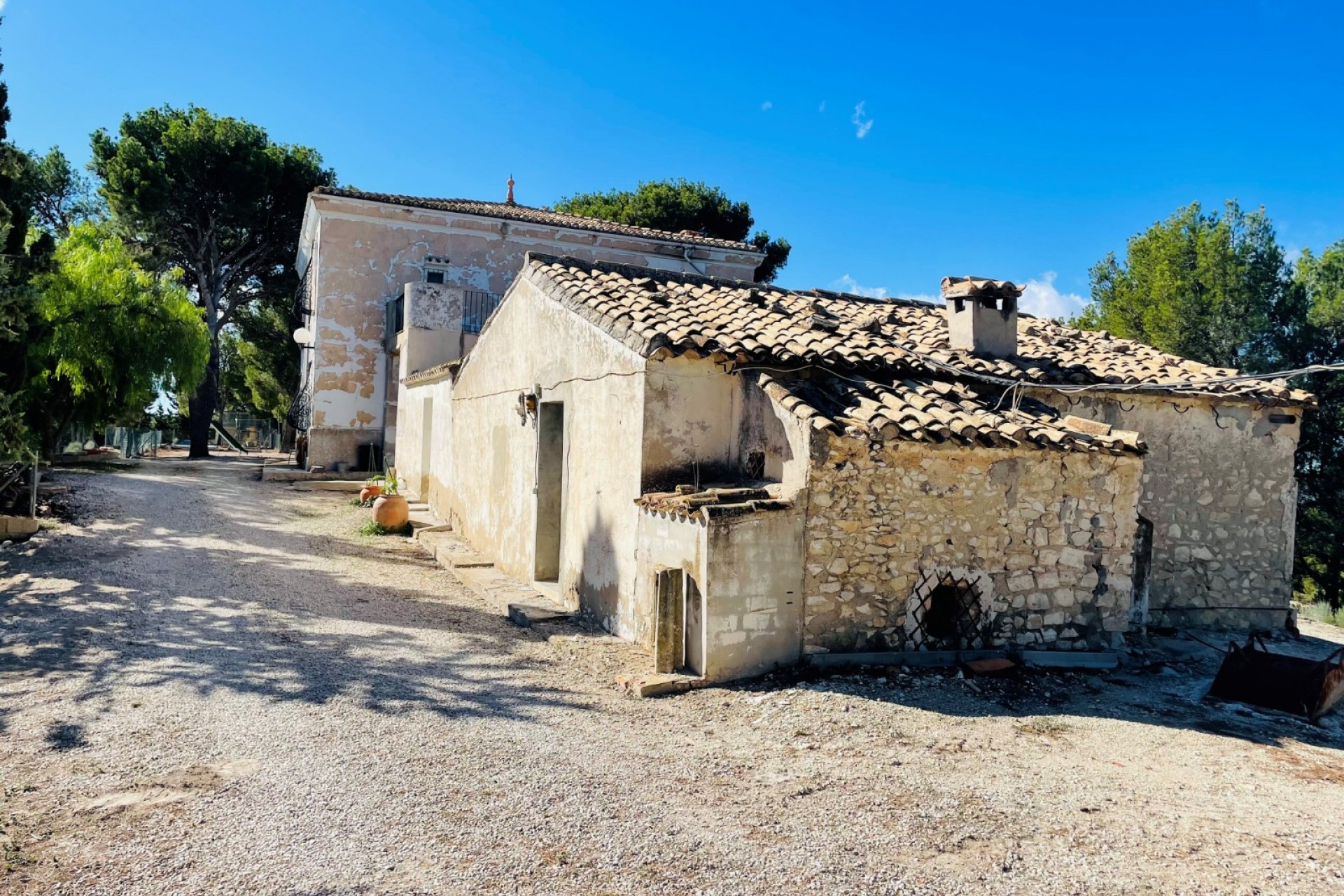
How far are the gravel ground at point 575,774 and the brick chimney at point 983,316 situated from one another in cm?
387

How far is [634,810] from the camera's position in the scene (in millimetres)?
4289

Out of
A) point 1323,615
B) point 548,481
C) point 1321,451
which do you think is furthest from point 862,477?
point 1321,451

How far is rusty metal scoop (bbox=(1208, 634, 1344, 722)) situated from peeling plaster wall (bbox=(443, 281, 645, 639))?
16.0 ft

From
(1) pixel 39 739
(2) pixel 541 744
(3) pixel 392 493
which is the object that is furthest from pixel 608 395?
(3) pixel 392 493

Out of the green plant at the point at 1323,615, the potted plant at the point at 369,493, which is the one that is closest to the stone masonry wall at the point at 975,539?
the green plant at the point at 1323,615

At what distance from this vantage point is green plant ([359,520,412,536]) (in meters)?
13.6

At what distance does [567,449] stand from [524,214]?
15.3 meters

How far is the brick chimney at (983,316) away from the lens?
9.63 metres

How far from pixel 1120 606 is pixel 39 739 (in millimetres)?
8239

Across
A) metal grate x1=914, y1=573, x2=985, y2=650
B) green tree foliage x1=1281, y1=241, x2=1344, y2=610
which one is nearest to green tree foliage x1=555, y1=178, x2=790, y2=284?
green tree foliage x1=1281, y1=241, x2=1344, y2=610

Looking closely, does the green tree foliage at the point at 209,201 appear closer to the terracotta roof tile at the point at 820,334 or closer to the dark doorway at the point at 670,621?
the terracotta roof tile at the point at 820,334

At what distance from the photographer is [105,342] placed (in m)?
15.7

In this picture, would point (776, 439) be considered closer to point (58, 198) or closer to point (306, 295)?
point (306, 295)

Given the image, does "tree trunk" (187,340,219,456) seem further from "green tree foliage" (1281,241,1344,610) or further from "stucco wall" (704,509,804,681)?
"green tree foliage" (1281,241,1344,610)
